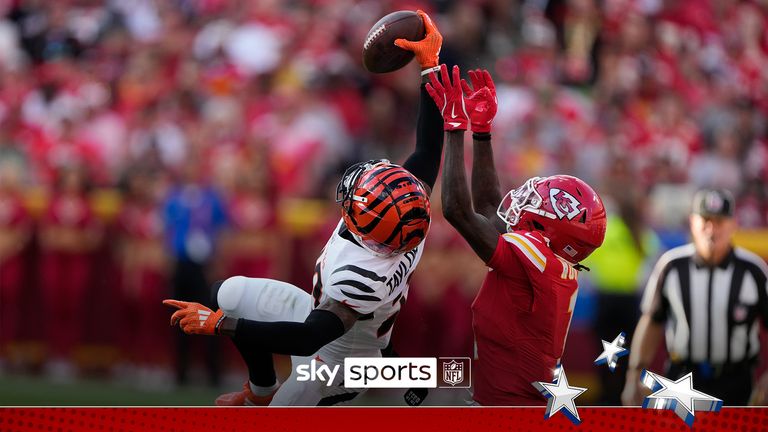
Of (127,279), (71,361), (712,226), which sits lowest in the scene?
(71,361)

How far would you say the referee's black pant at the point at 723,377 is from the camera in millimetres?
4508

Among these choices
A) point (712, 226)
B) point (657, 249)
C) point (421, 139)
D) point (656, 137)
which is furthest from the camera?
point (656, 137)

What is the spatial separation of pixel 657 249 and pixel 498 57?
2.06 meters

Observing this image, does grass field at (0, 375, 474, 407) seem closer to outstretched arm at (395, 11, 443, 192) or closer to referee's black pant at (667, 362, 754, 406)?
referee's black pant at (667, 362, 754, 406)

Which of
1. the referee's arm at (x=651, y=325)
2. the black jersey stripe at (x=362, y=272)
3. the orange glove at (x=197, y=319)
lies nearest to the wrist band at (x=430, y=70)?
the black jersey stripe at (x=362, y=272)

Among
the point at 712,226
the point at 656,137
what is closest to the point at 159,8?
the point at 656,137

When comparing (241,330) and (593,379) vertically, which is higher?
(241,330)

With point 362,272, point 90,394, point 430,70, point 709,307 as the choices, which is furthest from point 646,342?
point 90,394

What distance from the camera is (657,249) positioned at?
677cm

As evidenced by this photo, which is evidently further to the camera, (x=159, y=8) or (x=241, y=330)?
(x=159, y=8)

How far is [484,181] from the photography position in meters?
3.83

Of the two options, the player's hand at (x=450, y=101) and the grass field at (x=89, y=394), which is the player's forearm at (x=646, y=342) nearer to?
the player's hand at (x=450, y=101)

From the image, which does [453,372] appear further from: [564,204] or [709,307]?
[709,307]

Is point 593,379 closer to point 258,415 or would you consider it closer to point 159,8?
point 258,415
